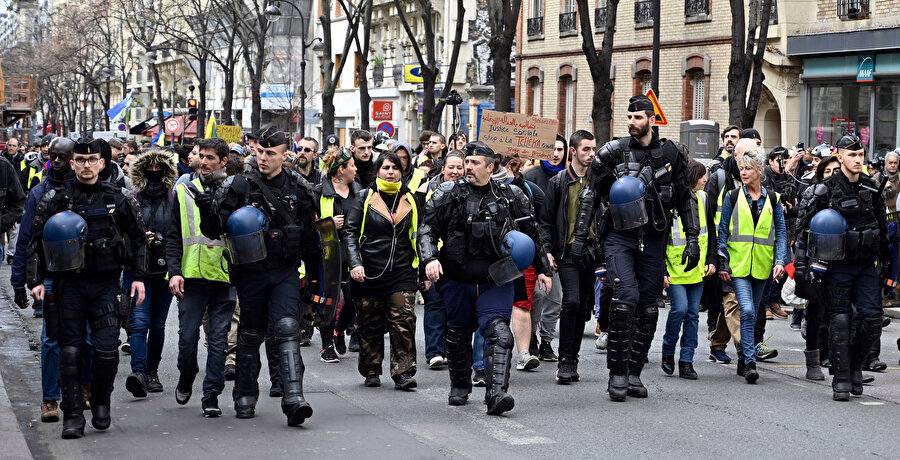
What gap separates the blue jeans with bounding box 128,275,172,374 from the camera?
30.0ft

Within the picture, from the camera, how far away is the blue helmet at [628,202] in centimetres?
867

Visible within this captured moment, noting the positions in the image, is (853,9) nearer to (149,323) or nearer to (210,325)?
(149,323)

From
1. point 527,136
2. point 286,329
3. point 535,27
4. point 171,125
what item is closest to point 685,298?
point 286,329

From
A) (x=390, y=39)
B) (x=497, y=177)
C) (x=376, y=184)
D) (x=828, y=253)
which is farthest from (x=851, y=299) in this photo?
(x=390, y=39)

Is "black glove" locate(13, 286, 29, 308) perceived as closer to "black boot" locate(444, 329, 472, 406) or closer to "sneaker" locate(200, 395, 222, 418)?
"sneaker" locate(200, 395, 222, 418)

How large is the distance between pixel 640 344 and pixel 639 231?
83cm

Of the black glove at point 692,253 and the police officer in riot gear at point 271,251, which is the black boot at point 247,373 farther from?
the black glove at point 692,253

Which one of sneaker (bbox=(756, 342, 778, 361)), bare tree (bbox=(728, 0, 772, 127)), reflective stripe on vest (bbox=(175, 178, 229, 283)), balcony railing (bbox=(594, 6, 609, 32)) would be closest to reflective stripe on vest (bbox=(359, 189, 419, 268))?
reflective stripe on vest (bbox=(175, 178, 229, 283))

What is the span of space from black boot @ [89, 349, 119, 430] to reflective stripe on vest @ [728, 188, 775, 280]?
490 cm

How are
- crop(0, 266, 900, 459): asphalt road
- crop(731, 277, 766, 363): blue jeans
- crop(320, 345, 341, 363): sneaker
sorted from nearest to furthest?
crop(0, 266, 900, 459): asphalt road → crop(731, 277, 766, 363): blue jeans → crop(320, 345, 341, 363): sneaker

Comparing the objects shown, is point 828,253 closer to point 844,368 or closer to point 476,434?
point 844,368

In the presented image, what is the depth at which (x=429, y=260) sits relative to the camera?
8.32m

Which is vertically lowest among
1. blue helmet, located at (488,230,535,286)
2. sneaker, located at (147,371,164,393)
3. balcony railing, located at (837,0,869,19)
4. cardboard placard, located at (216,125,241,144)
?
sneaker, located at (147,371,164,393)

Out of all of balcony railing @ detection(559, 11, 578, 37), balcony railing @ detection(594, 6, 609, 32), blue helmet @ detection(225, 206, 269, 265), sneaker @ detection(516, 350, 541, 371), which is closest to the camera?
blue helmet @ detection(225, 206, 269, 265)
